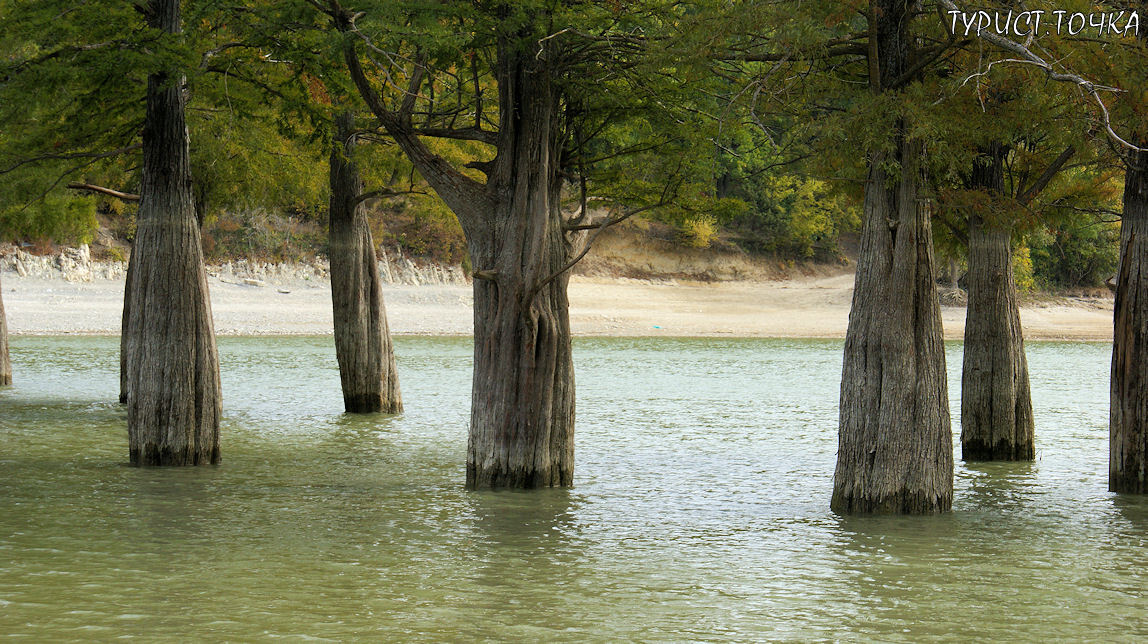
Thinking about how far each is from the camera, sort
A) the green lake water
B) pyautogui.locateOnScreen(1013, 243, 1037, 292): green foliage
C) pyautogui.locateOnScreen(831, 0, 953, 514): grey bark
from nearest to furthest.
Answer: the green lake water, pyautogui.locateOnScreen(831, 0, 953, 514): grey bark, pyautogui.locateOnScreen(1013, 243, 1037, 292): green foliage

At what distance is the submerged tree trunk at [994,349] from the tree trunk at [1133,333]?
92.7 inches

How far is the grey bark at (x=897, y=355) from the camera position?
11688 millimetres

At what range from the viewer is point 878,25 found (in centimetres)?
1215

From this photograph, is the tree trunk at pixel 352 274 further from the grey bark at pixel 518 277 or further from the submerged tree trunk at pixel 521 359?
the submerged tree trunk at pixel 521 359

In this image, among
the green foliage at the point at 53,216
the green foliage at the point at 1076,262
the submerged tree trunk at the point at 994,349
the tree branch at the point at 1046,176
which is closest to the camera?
the tree branch at the point at 1046,176

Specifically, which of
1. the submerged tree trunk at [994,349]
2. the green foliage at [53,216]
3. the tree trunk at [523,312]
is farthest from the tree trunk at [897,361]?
the green foliage at [53,216]

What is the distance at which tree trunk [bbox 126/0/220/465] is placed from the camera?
47.0 feet

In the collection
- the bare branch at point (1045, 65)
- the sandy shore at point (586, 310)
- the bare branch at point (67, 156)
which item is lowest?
the sandy shore at point (586, 310)

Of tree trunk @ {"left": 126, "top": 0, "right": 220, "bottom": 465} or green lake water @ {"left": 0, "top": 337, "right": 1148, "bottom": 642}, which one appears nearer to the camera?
green lake water @ {"left": 0, "top": 337, "right": 1148, "bottom": 642}

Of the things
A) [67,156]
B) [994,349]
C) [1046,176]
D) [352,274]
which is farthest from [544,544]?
[352,274]

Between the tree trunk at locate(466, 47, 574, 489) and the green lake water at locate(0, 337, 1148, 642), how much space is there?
513 millimetres

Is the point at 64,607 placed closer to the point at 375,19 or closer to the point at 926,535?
the point at 375,19

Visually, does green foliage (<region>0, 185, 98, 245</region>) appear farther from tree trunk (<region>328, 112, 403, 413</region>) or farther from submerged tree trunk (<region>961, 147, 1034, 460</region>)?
submerged tree trunk (<region>961, 147, 1034, 460</region>)

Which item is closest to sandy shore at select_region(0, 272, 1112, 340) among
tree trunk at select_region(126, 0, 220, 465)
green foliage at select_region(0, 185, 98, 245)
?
green foliage at select_region(0, 185, 98, 245)
